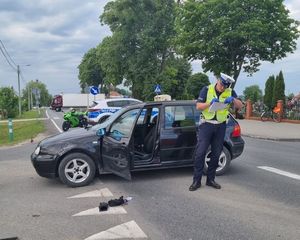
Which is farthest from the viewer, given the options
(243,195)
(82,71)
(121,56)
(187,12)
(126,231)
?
(82,71)

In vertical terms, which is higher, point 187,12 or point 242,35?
point 187,12

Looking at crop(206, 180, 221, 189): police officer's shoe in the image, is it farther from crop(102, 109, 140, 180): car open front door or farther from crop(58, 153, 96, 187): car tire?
crop(58, 153, 96, 187): car tire

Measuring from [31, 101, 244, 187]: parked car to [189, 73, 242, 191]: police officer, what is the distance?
0.91 meters

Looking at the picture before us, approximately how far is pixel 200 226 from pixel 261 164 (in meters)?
4.91

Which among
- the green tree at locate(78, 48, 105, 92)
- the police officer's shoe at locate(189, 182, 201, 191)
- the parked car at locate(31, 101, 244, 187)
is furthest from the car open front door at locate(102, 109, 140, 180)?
the green tree at locate(78, 48, 105, 92)

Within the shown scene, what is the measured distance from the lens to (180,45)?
30.3m

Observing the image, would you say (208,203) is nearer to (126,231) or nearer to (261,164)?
(126,231)

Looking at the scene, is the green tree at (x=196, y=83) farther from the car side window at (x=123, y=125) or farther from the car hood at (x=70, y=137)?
the car hood at (x=70, y=137)

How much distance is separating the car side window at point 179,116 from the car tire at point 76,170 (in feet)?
5.22

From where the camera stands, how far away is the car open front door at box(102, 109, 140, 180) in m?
7.45

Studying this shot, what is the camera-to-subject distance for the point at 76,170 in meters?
Answer: 7.60

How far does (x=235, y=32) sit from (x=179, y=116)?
64.3 ft

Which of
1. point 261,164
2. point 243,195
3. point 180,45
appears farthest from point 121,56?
point 243,195

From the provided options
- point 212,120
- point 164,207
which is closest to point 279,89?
point 212,120
